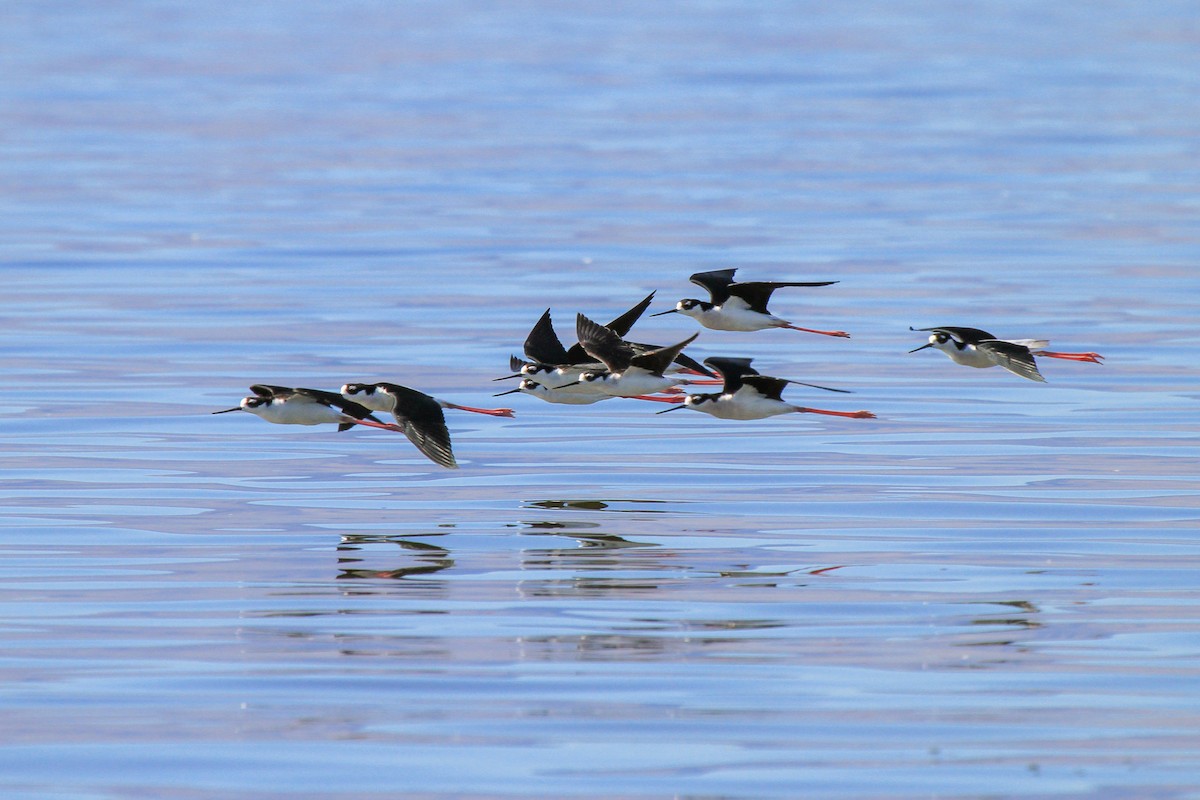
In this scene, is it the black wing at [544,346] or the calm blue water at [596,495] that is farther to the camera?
the black wing at [544,346]

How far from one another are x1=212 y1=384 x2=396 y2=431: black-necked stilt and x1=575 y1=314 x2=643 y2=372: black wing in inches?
63.3

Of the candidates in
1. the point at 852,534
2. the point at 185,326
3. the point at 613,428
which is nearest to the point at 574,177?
the point at 185,326

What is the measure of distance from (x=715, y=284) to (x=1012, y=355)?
2631 mm

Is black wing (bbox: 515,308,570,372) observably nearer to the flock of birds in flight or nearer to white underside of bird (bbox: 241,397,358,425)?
the flock of birds in flight

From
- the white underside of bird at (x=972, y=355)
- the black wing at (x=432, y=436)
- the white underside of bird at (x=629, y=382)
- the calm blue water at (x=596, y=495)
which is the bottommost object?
the calm blue water at (x=596, y=495)

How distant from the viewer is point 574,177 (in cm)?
4691

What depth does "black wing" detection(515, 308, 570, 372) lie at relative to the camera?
56.4 feet

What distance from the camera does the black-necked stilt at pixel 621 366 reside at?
15594 mm

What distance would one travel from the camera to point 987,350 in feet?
52.9

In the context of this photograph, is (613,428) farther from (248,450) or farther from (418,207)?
(418,207)

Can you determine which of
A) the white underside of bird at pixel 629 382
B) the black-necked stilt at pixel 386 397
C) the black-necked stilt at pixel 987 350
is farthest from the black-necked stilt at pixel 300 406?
the black-necked stilt at pixel 987 350

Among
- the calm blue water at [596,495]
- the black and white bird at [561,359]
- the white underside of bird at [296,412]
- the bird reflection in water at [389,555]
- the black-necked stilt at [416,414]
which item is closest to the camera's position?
the calm blue water at [596,495]

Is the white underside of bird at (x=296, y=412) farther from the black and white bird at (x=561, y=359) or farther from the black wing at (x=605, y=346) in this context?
the black wing at (x=605, y=346)

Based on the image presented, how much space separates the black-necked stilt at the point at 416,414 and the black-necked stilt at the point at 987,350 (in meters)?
3.62
